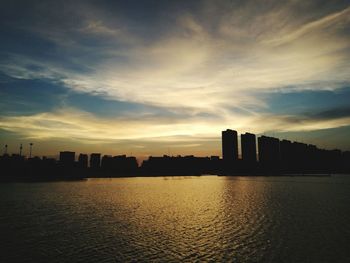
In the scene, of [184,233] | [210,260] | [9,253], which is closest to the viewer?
[210,260]

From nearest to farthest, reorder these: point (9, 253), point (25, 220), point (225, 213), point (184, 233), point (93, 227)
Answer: point (9, 253)
point (184, 233)
point (93, 227)
point (25, 220)
point (225, 213)

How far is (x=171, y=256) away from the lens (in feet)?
95.3

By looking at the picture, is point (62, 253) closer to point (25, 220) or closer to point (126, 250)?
point (126, 250)

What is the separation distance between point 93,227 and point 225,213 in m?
28.3

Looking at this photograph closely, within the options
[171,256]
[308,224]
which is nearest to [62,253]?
[171,256]

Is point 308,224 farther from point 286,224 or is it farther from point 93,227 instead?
point 93,227

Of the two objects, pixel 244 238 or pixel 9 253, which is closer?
pixel 9 253

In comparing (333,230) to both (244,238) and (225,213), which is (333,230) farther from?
(225,213)

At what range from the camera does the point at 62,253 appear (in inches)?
1190

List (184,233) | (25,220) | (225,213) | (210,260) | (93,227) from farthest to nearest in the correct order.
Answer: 1. (225,213)
2. (25,220)
3. (93,227)
4. (184,233)
5. (210,260)

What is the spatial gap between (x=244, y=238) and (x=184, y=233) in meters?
8.44

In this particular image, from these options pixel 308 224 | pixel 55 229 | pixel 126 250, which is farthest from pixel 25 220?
pixel 308 224

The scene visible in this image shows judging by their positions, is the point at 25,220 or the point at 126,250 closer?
the point at 126,250

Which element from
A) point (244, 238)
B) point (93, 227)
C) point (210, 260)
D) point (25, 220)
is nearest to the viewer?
point (210, 260)
